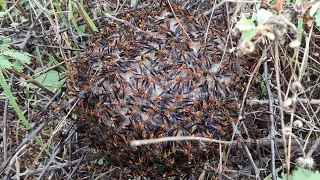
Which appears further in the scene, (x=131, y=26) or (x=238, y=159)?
(x=238, y=159)

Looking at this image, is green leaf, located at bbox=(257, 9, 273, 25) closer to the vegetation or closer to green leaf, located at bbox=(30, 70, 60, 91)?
the vegetation

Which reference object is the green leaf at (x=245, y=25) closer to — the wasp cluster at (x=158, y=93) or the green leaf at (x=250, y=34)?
the green leaf at (x=250, y=34)

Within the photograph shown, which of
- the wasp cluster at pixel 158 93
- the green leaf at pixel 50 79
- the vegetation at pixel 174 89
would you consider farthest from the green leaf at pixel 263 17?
the green leaf at pixel 50 79

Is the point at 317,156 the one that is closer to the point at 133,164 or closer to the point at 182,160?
the point at 182,160

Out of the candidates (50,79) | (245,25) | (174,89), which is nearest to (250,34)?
(245,25)

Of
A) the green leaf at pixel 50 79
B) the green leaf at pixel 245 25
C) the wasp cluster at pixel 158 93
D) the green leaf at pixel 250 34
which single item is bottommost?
the green leaf at pixel 50 79

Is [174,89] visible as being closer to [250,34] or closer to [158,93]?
[158,93]

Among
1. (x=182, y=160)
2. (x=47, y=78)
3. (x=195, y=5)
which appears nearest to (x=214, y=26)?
(x=195, y=5)

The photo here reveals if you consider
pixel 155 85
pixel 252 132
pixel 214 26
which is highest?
pixel 214 26

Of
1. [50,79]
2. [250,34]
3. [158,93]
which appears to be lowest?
[50,79]
